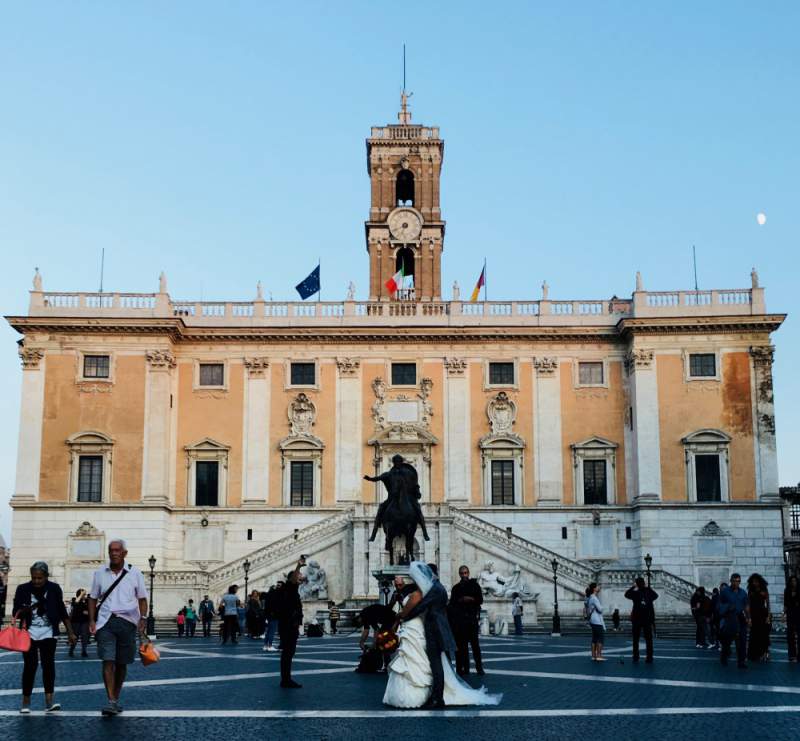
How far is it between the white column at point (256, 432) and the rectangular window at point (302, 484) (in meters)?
1.05

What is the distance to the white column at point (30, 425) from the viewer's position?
46875 millimetres

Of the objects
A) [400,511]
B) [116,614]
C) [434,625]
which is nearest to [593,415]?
[400,511]

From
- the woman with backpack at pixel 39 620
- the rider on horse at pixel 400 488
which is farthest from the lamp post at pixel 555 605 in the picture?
the woman with backpack at pixel 39 620

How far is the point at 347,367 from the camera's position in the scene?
49031 mm

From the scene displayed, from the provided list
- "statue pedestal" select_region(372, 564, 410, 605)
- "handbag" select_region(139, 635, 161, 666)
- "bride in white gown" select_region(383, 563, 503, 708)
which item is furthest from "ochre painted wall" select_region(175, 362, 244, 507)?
"handbag" select_region(139, 635, 161, 666)

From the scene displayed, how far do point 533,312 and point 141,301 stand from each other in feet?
53.0

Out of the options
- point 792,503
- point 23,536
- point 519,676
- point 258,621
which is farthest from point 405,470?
point 792,503

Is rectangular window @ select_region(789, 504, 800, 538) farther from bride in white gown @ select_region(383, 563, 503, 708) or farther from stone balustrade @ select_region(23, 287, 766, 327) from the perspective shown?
bride in white gown @ select_region(383, 563, 503, 708)

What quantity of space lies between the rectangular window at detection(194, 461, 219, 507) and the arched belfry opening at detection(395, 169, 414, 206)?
1726 cm

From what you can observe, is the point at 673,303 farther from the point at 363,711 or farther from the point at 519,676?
the point at 363,711

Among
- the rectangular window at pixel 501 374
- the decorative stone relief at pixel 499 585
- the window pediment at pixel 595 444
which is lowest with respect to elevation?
A: the decorative stone relief at pixel 499 585

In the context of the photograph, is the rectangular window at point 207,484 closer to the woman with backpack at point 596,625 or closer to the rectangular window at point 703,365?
the rectangular window at point 703,365

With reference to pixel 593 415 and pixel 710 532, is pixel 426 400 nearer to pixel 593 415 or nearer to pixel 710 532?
pixel 593 415

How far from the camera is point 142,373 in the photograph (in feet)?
157
